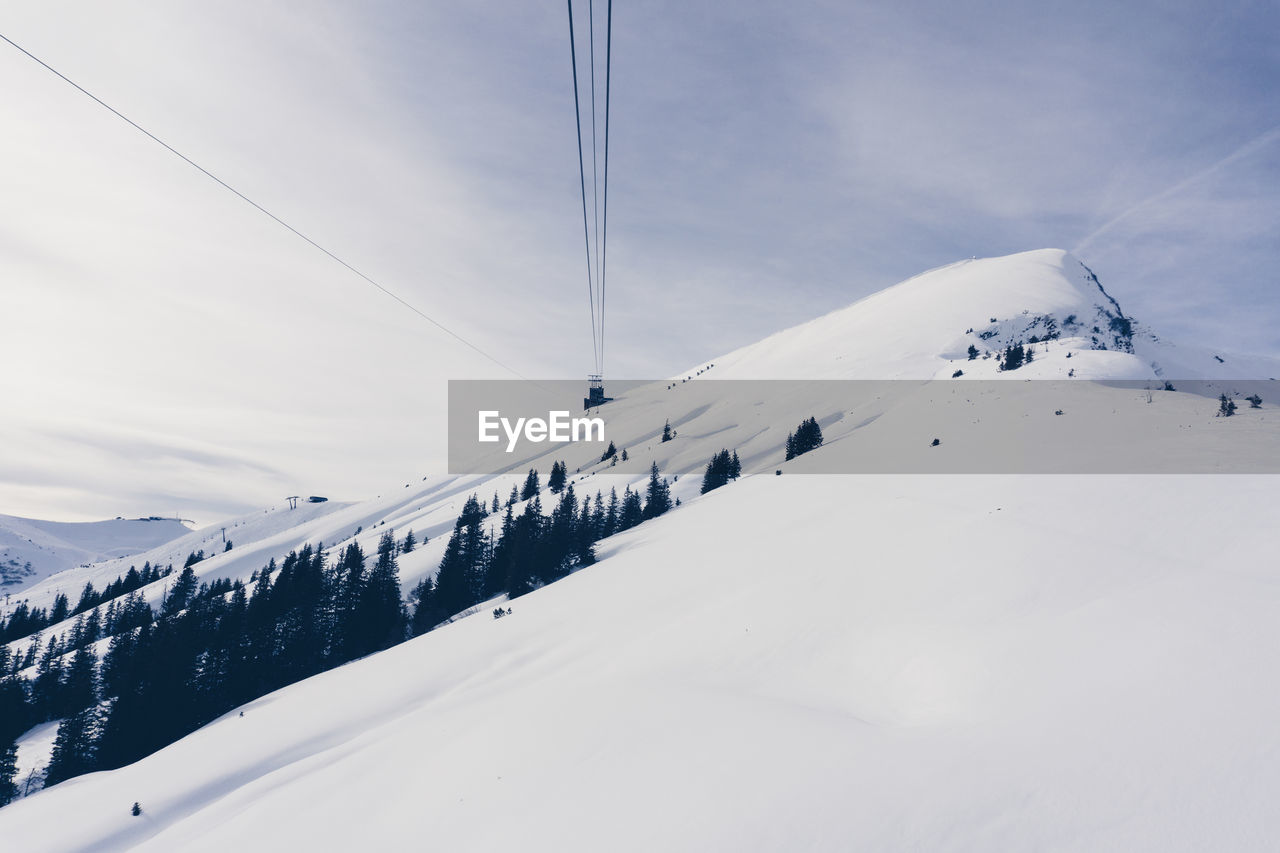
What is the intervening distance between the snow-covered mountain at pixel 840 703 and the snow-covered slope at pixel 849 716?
0.23 ft

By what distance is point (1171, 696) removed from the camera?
891cm

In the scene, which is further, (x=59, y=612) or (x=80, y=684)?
(x=59, y=612)

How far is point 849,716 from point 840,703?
2.73 feet

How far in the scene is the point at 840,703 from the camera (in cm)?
1199

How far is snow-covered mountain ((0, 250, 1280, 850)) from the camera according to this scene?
776 cm

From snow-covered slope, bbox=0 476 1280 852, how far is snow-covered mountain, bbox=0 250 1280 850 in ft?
0.23

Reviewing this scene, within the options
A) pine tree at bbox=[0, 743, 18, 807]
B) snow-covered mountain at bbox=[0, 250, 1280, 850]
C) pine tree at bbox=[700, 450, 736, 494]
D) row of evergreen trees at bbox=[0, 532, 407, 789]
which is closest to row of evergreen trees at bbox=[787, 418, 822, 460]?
pine tree at bbox=[700, 450, 736, 494]

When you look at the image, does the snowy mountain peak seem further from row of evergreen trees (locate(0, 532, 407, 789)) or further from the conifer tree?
row of evergreen trees (locate(0, 532, 407, 789))

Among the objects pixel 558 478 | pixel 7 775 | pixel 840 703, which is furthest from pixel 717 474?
pixel 7 775

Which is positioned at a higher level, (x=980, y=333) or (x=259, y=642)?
(x=980, y=333)

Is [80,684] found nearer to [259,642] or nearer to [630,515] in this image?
[259,642]

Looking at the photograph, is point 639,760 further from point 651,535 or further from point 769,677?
point 651,535

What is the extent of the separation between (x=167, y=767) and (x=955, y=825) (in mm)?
30789

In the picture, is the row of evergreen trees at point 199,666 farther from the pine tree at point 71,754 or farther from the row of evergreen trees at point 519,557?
the row of evergreen trees at point 519,557
